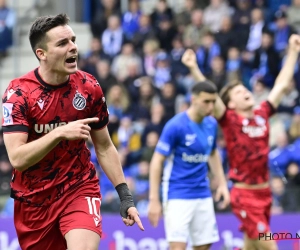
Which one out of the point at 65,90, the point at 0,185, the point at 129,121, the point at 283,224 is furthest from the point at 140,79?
the point at 65,90

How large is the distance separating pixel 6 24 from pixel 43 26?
38.9ft

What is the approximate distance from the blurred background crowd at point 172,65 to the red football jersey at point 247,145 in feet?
7.43

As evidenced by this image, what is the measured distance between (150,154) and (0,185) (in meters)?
2.43

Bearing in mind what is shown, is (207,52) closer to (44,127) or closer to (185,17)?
(185,17)

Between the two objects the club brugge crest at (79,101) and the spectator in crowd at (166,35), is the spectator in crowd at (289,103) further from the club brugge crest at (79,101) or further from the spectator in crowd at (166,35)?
the club brugge crest at (79,101)

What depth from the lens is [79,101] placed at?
6.43 metres

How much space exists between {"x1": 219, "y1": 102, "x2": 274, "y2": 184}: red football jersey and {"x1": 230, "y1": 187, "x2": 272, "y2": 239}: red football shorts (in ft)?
0.44

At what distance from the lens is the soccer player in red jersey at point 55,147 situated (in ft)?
20.5

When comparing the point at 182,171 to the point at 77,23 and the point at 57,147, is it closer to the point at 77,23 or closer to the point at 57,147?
the point at 57,147

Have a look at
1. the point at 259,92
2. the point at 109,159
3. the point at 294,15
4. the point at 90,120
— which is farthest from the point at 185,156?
the point at 294,15

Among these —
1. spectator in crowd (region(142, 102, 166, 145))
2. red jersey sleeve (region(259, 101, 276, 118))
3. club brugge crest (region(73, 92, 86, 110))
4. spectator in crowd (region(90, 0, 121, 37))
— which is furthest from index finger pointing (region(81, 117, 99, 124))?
spectator in crowd (region(90, 0, 121, 37))

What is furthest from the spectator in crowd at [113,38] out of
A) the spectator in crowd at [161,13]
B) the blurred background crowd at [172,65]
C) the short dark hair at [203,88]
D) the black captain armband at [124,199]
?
the black captain armband at [124,199]

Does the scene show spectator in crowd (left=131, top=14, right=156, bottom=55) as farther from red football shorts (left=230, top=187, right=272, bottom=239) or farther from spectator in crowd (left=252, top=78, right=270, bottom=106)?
red football shorts (left=230, top=187, right=272, bottom=239)

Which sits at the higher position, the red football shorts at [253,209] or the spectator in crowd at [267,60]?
the spectator in crowd at [267,60]
